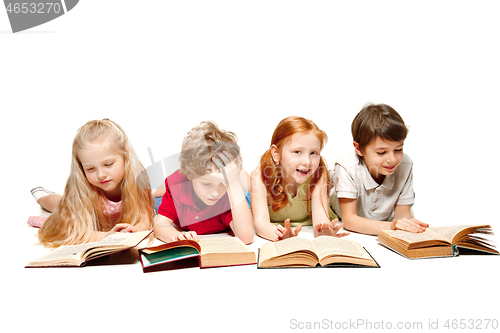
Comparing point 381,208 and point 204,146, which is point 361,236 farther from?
point 204,146

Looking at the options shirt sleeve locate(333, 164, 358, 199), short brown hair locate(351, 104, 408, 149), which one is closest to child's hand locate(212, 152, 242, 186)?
shirt sleeve locate(333, 164, 358, 199)

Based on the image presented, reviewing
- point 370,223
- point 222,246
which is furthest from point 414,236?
point 222,246

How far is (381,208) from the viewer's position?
3312 mm

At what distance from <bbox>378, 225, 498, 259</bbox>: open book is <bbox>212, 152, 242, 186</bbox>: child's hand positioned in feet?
3.88

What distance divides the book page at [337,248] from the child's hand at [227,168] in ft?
2.46

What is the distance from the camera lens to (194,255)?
225 centimetres

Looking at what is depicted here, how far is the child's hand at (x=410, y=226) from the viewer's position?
8.83ft

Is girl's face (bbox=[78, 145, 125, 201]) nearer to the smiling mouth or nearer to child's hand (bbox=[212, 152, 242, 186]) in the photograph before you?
child's hand (bbox=[212, 152, 242, 186])

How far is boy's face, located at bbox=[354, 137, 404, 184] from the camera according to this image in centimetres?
296

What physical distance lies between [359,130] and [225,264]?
1.62m

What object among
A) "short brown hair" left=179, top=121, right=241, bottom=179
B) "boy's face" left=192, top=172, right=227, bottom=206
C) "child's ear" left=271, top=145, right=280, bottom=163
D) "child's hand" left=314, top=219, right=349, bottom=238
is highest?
"short brown hair" left=179, top=121, right=241, bottom=179

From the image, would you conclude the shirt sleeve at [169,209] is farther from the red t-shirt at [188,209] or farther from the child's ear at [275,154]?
the child's ear at [275,154]

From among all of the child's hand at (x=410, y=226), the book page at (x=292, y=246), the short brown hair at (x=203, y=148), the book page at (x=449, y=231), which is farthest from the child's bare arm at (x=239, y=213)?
the book page at (x=449, y=231)

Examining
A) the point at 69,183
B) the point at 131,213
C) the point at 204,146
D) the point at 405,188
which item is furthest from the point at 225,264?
the point at 405,188
